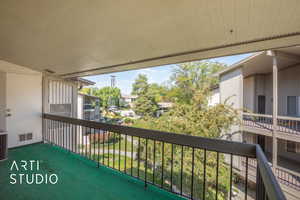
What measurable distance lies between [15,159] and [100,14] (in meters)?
3.22

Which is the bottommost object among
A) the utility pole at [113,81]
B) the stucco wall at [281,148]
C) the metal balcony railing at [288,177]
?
the metal balcony railing at [288,177]

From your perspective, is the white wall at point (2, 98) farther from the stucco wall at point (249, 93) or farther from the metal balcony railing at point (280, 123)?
the stucco wall at point (249, 93)

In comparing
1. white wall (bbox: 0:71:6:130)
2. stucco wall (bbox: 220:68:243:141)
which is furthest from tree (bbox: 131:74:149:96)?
white wall (bbox: 0:71:6:130)

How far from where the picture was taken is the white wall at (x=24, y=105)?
345 cm

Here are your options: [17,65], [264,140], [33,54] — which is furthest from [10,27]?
[264,140]

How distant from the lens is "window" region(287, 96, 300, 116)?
6327 millimetres

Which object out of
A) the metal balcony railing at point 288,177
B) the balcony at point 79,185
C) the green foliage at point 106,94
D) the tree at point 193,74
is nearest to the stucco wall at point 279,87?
the metal balcony railing at point 288,177

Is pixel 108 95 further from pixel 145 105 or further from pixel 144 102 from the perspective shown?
pixel 145 105

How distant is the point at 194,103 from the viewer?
6406 millimetres

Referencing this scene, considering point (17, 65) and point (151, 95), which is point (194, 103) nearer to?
point (17, 65)

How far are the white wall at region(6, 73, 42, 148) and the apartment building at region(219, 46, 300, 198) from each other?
21.4ft

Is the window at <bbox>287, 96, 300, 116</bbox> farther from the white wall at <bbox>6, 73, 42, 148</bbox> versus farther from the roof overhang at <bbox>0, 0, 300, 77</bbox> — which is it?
the white wall at <bbox>6, 73, 42, 148</bbox>

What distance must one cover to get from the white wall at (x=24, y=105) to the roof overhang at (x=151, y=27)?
5.40ft

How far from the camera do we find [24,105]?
3648 millimetres
